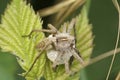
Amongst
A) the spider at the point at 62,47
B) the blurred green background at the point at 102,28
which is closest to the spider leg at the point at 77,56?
the spider at the point at 62,47

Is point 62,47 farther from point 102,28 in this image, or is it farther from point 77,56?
point 102,28

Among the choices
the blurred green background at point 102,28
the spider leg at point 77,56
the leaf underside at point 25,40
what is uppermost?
the leaf underside at point 25,40

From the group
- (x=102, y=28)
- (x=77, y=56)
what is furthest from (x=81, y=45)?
(x=102, y=28)

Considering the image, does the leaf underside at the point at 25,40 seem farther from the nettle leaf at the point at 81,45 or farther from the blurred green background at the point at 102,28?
the blurred green background at the point at 102,28

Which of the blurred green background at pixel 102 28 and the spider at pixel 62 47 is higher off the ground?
the spider at pixel 62 47

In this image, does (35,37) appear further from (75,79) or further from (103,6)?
(103,6)

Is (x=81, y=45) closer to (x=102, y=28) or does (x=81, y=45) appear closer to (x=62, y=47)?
(x=62, y=47)

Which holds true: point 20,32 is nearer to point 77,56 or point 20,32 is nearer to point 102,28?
point 77,56

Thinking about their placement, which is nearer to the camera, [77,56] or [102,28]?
[77,56]

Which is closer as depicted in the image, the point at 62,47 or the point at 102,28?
the point at 62,47

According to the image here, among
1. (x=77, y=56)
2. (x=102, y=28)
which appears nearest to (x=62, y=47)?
(x=77, y=56)
